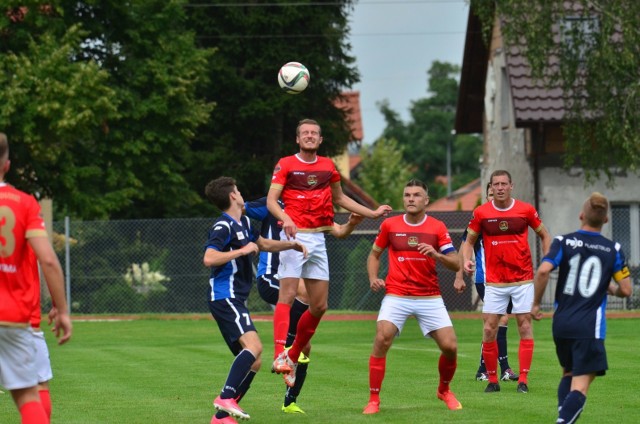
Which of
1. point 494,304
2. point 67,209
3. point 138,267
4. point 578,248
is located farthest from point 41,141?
point 578,248

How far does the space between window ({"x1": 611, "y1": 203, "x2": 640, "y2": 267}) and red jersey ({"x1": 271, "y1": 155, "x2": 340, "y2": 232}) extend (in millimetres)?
22717

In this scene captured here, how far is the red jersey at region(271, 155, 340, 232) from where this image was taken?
1215cm

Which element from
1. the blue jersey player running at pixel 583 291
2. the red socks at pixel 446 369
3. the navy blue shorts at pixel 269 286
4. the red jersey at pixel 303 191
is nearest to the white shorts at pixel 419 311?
the red socks at pixel 446 369

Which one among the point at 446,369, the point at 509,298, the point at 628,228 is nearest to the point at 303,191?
the point at 446,369

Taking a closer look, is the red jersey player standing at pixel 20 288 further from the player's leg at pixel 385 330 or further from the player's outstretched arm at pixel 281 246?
the player's leg at pixel 385 330

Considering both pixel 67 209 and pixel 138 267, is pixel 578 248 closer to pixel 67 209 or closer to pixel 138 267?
pixel 138 267

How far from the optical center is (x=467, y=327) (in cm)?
2658

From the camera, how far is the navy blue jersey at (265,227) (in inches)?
502

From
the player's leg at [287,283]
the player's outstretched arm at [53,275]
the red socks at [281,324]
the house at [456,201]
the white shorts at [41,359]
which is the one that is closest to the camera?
the player's outstretched arm at [53,275]

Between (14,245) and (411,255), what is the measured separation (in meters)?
4.59

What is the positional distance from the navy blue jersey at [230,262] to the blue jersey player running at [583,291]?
2.59m

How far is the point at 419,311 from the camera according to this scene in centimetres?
1171

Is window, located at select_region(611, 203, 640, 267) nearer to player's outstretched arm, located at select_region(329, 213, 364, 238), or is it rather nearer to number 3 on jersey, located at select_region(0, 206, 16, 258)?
player's outstretched arm, located at select_region(329, 213, 364, 238)

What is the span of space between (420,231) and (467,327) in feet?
49.6
